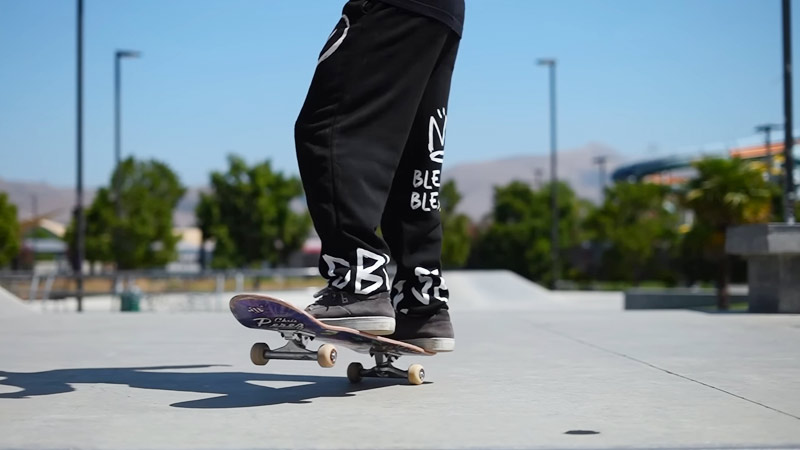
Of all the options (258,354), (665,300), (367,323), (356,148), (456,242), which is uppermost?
(456,242)

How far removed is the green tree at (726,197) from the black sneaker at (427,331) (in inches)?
883

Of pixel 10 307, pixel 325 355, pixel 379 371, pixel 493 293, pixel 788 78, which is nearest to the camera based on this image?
pixel 325 355

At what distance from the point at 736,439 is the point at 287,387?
178 centimetres

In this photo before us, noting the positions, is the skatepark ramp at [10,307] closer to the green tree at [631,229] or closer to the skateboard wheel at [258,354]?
the skateboard wheel at [258,354]

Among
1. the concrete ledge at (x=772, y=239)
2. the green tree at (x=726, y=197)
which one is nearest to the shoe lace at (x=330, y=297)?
the concrete ledge at (x=772, y=239)

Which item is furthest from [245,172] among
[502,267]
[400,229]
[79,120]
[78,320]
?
[400,229]

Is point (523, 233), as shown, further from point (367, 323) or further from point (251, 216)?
point (367, 323)

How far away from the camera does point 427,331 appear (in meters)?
3.97

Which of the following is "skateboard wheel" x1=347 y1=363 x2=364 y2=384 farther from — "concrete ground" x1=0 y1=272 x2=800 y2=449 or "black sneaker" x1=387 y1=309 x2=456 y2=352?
"black sneaker" x1=387 y1=309 x2=456 y2=352

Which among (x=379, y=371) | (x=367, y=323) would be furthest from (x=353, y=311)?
(x=379, y=371)

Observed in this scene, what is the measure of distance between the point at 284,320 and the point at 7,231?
65.3m

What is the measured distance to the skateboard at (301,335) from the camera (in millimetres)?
3332

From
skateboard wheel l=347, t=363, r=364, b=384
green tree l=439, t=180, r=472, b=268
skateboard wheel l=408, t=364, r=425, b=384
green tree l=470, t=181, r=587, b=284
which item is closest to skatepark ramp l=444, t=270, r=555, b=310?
skateboard wheel l=347, t=363, r=364, b=384

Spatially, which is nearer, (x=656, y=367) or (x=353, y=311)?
(x=353, y=311)
